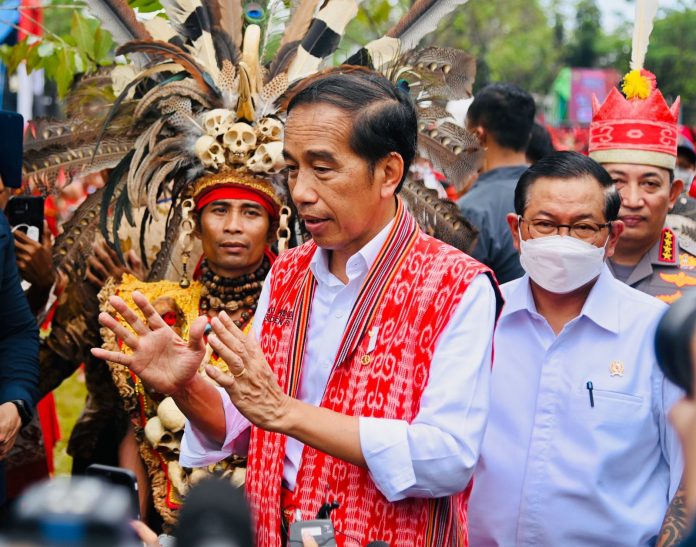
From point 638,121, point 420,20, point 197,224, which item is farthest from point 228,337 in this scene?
point 638,121

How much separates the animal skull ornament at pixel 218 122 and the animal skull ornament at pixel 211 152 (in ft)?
0.11

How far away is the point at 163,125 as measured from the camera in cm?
388

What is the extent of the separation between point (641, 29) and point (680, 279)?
3.48 ft

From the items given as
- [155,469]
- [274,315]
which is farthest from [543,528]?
[155,469]

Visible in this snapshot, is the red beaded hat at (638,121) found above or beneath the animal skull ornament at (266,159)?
above

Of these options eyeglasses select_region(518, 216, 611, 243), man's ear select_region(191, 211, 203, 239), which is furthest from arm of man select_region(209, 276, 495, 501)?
man's ear select_region(191, 211, 203, 239)

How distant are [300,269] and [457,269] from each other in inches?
21.2

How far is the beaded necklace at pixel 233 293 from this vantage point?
367 cm

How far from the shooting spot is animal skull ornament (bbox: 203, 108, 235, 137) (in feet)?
12.1

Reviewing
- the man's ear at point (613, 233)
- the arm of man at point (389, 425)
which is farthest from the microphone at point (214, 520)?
the man's ear at point (613, 233)

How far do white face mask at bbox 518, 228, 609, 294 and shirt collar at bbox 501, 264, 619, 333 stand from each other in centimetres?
4

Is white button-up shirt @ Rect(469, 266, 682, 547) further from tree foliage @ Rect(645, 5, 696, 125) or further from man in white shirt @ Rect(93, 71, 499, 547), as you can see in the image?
tree foliage @ Rect(645, 5, 696, 125)

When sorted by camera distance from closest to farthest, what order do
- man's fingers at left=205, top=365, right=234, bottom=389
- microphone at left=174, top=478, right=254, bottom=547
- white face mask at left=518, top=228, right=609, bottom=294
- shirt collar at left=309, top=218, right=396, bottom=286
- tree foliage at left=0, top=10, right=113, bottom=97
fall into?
microphone at left=174, top=478, right=254, bottom=547
man's fingers at left=205, top=365, right=234, bottom=389
shirt collar at left=309, top=218, right=396, bottom=286
white face mask at left=518, top=228, right=609, bottom=294
tree foliage at left=0, top=10, right=113, bottom=97

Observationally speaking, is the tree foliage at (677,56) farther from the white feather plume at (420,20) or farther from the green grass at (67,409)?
the white feather plume at (420,20)
